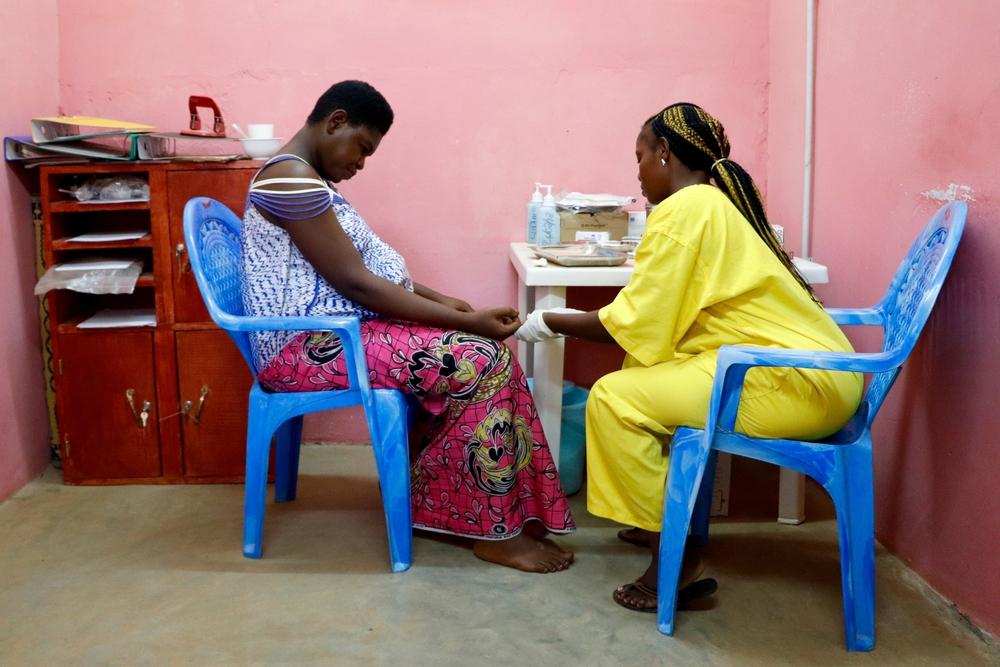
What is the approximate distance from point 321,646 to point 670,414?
3.02 feet

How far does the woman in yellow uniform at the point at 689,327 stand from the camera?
207 cm

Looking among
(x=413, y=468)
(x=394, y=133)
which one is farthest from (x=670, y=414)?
(x=394, y=133)

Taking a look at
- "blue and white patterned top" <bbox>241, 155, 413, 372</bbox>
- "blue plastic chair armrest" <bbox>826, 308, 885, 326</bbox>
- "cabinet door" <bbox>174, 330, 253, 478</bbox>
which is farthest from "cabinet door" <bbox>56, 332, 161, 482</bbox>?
"blue plastic chair armrest" <bbox>826, 308, 885, 326</bbox>

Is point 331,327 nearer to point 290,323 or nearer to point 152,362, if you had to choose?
point 290,323

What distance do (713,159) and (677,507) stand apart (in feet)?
2.62

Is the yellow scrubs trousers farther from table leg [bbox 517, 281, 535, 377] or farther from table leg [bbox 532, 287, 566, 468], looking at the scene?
table leg [bbox 517, 281, 535, 377]

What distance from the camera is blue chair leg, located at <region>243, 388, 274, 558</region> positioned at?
2.50 metres

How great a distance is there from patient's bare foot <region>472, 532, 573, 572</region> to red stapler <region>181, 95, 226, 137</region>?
5.02 feet

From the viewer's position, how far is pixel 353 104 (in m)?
2.49

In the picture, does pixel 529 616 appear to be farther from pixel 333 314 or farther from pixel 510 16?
pixel 510 16

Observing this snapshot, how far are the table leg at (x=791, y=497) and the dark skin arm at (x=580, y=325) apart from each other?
2.74 feet

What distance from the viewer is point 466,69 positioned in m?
3.30

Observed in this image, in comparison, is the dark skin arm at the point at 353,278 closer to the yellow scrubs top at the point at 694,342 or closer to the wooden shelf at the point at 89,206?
the yellow scrubs top at the point at 694,342

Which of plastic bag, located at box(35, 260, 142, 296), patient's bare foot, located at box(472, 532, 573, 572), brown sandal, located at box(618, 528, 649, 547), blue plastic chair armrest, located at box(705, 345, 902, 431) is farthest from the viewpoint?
plastic bag, located at box(35, 260, 142, 296)
